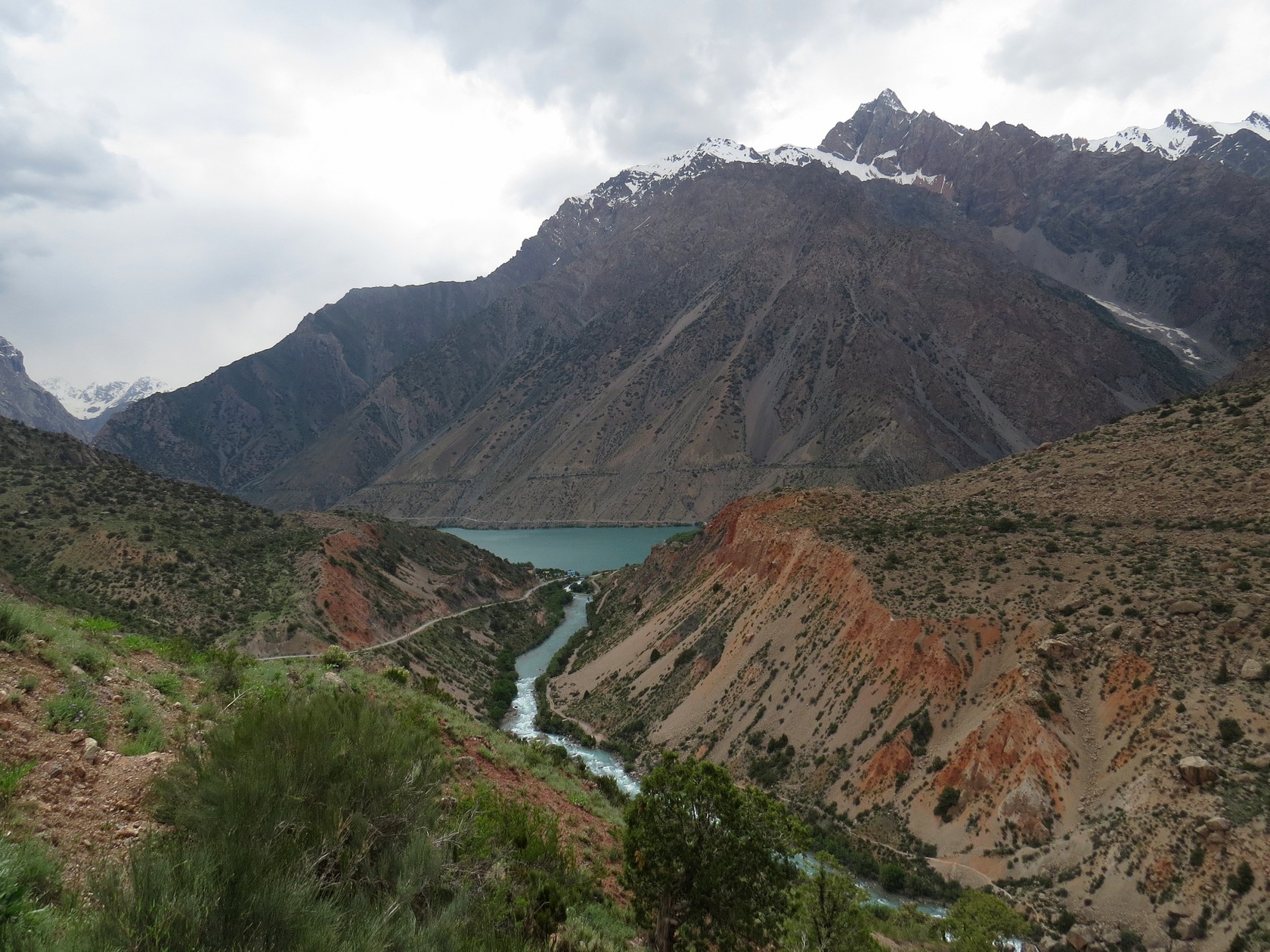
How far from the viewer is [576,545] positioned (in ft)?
434

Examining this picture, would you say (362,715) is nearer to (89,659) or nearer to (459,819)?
(459,819)

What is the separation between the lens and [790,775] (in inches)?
1243

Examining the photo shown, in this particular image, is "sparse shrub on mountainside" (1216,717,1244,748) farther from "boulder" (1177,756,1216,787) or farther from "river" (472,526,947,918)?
"river" (472,526,947,918)

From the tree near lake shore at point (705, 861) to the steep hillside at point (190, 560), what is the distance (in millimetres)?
35011

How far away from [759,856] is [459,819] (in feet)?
15.8

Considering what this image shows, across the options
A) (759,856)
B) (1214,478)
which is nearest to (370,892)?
(759,856)

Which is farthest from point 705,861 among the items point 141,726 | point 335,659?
point 335,659

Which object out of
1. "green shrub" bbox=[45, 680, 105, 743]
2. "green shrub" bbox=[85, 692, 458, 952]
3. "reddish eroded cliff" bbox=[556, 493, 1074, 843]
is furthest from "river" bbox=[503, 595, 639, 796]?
"green shrub" bbox=[85, 692, 458, 952]

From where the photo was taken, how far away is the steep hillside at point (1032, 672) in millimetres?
20750

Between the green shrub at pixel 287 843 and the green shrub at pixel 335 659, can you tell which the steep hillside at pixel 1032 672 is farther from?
the green shrub at pixel 287 843

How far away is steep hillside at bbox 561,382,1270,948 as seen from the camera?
20.8 metres

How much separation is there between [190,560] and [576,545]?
86.8 meters

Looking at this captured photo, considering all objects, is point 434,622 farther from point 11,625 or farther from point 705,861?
point 705,861

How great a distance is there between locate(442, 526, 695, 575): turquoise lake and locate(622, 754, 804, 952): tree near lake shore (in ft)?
298
